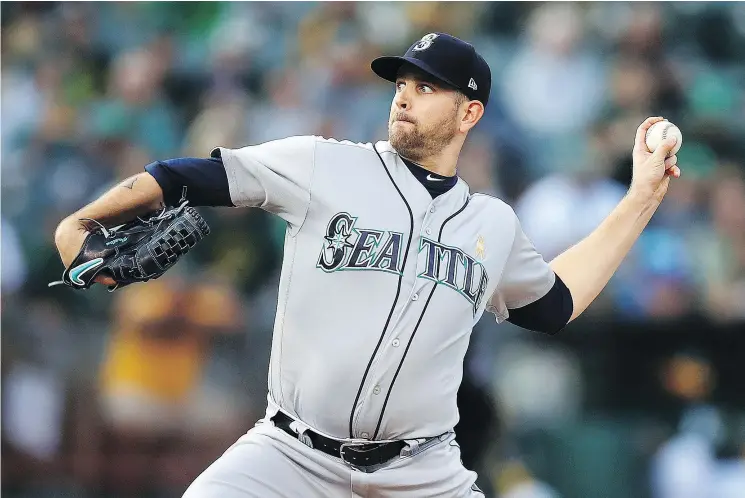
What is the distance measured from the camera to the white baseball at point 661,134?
11.0 ft

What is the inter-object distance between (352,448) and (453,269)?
58 cm

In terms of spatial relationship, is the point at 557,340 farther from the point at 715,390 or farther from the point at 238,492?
the point at 238,492

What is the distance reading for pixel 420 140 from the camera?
3.03 meters

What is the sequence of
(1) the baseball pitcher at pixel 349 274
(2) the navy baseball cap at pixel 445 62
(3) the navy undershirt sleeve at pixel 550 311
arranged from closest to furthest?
(1) the baseball pitcher at pixel 349 274, (2) the navy baseball cap at pixel 445 62, (3) the navy undershirt sleeve at pixel 550 311

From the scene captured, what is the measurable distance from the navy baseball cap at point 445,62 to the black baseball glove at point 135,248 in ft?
2.66

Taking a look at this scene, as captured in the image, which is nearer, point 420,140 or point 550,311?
point 420,140

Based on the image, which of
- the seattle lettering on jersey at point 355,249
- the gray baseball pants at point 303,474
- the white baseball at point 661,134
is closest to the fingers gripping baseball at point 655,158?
the white baseball at point 661,134

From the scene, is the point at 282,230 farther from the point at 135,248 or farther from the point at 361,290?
the point at 135,248

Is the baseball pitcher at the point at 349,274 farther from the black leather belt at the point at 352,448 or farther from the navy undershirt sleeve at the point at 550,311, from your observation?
the navy undershirt sleeve at the point at 550,311

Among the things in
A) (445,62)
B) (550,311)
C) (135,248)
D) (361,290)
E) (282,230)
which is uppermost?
(445,62)

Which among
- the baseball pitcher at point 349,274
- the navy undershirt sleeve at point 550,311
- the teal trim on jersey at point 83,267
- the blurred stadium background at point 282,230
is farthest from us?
the blurred stadium background at point 282,230

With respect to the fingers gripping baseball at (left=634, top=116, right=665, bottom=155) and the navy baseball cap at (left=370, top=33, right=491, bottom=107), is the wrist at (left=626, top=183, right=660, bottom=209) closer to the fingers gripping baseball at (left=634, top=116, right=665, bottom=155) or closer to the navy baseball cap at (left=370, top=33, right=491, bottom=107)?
the fingers gripping baseball at (left=634, top=116, right=665, bottom=155)

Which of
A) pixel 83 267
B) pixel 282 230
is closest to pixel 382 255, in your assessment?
pixel 83 267

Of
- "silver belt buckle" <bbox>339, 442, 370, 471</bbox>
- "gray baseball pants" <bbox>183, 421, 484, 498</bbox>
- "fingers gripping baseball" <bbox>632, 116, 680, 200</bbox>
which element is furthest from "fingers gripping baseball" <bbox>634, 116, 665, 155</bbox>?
"silver belt buckle" <bbox>339, 442, 370, 471</bbox>
